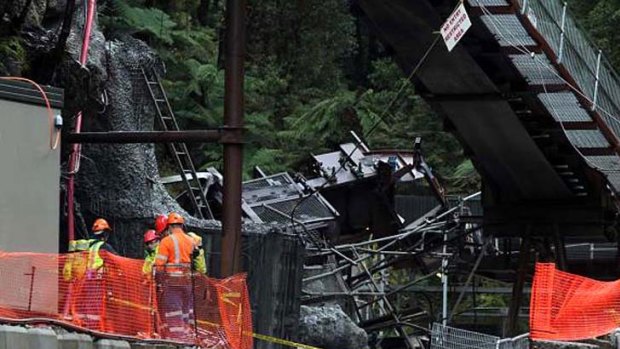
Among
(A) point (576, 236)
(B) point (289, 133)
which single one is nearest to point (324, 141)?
(B) point (289, 133)

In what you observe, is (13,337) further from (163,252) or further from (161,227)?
(161,227)

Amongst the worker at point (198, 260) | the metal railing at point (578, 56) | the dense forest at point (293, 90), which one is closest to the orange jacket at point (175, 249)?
the worker at point (198, 260)

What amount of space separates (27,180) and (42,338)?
105 inches

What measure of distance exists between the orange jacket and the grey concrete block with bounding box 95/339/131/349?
90.3 inches

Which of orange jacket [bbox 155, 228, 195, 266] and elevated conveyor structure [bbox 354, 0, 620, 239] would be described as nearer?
orange jacket [bbox 155, 228, 195, 266]

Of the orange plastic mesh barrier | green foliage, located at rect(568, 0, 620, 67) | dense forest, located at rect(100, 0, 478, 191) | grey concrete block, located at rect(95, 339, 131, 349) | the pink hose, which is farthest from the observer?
dense forest, located at rect(100, 0, 478, 191)

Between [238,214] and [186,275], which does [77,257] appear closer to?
[186,275]

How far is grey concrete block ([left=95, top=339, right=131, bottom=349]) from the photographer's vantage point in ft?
41.7

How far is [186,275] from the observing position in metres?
14.9

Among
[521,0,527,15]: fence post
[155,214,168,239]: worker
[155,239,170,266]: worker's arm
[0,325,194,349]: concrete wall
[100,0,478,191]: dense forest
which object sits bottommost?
[0,325,194,349]: concrete wall

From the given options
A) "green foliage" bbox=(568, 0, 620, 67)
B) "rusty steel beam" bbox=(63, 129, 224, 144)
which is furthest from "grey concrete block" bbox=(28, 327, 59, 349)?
"green foliage" bbox=(568, 0, 620, 67)

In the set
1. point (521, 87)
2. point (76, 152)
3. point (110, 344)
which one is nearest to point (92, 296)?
point (110, 344)

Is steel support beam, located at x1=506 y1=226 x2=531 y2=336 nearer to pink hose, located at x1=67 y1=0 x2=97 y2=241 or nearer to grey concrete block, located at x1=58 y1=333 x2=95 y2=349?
pink hose, located at x1=67 y1=0 x2=97 y2=241

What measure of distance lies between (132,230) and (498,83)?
254 inches
